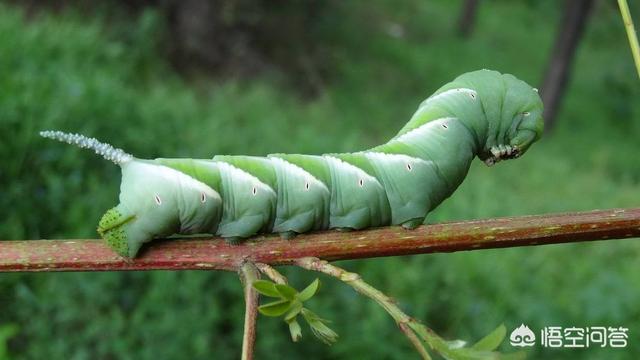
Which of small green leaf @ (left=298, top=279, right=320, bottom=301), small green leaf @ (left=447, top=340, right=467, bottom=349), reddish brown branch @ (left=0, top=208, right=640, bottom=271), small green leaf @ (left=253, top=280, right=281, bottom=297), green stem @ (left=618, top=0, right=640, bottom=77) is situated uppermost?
green stem @ (left=618, top=0, right=640, bottom=77)

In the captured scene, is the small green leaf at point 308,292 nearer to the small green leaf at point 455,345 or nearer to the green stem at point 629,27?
the small green leaf at point 455,345

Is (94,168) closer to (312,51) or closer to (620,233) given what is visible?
(620,233)

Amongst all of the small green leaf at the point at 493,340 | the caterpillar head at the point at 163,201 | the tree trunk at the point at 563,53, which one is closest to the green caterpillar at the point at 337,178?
the caterpillar head at the point at 163,201

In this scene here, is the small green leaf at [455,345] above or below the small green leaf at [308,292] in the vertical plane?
below

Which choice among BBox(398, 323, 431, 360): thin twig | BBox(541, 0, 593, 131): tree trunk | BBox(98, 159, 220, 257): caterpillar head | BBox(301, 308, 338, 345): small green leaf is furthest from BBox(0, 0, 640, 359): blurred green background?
BBox(398, 323, 431, 360): thin twig

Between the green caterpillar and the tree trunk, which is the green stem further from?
the tree trunk

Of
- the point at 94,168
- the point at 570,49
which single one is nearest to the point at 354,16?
the point at 570,49
